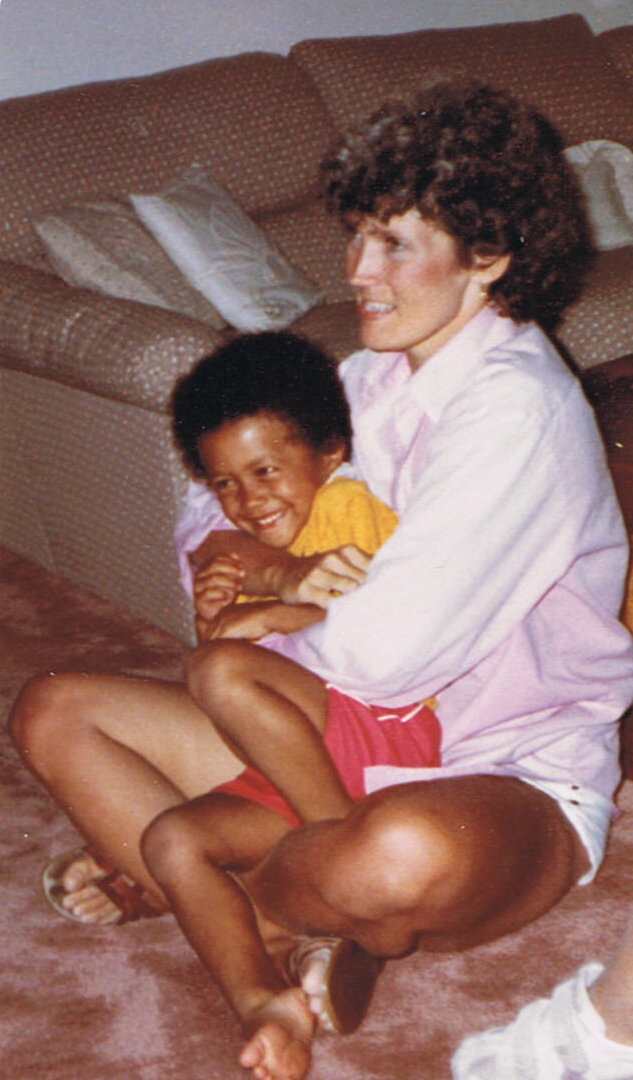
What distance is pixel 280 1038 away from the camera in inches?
50.9

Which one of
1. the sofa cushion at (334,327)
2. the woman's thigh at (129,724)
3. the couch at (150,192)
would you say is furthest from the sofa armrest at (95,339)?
the woman's thigh at (129,724)

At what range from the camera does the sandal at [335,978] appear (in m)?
1.34

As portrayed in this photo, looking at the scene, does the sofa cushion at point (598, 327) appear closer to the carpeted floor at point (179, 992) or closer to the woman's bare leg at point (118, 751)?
the carpeted floor at point (179, 992)

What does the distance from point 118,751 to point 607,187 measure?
2.32 meters

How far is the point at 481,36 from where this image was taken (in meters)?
3.43

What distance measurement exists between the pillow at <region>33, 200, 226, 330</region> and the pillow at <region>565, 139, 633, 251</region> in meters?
1.10

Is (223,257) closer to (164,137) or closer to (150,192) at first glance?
(150,192)

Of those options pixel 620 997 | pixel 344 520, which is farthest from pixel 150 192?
pixel 620 997

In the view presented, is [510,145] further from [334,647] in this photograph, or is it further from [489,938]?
[489,938]

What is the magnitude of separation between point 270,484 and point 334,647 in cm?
33

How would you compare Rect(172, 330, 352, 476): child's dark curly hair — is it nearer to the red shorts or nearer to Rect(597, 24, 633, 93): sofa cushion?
the red shorts

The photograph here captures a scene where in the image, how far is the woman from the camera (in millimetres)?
1307

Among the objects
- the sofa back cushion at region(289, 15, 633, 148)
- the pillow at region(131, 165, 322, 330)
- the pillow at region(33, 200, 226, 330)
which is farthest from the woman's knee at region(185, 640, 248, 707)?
the sofa back cushion at region(289, 15, 633, 148)

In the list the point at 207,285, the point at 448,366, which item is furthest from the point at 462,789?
the point at 207,285
